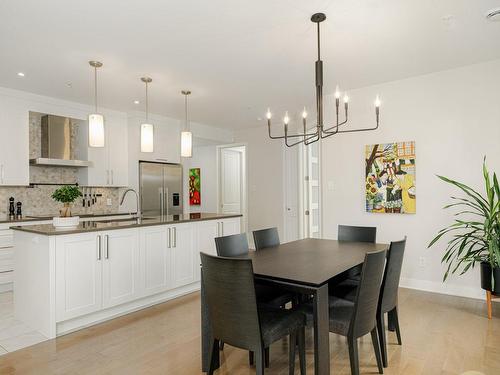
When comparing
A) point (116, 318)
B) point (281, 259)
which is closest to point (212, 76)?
point (281, 259)

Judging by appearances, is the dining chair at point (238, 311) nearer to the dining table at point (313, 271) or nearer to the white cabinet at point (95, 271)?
the dining table at point (313, 271)

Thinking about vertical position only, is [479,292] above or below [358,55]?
below

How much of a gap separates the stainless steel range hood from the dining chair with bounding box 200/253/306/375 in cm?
387

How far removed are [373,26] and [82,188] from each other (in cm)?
482

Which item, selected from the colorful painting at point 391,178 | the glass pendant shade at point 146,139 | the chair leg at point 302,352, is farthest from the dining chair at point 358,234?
the glass pendant shade at point 146,139

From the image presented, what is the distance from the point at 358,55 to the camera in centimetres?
342

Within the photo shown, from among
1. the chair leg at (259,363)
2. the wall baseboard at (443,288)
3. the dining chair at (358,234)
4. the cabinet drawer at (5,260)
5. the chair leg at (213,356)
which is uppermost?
the dining chair at (358,234)

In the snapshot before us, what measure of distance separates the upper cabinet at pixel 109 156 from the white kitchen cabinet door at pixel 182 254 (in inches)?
85.8

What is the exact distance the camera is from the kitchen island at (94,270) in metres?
2.79

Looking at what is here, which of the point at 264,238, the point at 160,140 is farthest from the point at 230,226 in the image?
the point at 160,140

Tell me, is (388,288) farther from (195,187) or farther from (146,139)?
(195,187)

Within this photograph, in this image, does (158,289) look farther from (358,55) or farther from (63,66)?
(358,55)

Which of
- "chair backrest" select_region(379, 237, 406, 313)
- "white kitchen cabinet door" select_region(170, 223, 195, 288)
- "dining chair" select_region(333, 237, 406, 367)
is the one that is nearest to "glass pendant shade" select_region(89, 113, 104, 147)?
"white kitchen cabinet door" select_region(170, 223, 195, 288)

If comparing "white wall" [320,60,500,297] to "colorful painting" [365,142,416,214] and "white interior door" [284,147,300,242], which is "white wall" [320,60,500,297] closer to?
"colorful painting" [365,142,416,214]
